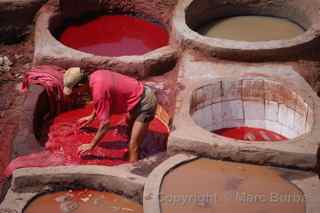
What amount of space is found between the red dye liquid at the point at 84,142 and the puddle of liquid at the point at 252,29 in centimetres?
226

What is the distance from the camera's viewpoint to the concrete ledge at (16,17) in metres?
9.09

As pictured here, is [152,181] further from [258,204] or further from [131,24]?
[131,24]

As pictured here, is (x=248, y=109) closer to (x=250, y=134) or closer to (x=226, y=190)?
(x=250, y=134)

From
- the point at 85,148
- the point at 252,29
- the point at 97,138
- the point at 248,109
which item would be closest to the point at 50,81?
the point at 85,148

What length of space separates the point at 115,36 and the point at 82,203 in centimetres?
394

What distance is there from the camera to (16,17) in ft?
30.2

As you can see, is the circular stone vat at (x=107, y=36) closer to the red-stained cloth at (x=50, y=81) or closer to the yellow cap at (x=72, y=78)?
the red-stained cloth at (x=50, y=81)

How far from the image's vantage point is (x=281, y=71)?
7520 millimetres

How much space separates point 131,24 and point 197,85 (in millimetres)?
2922

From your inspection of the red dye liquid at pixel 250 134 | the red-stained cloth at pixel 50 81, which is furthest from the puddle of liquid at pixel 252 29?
the red-stained cloth at pixel 50 81

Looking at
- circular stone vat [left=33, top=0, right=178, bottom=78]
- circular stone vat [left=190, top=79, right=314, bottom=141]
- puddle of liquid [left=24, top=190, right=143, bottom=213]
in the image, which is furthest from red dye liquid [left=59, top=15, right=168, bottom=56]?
puddle of liquid [left=24, top=190, right=143, bottom=213]

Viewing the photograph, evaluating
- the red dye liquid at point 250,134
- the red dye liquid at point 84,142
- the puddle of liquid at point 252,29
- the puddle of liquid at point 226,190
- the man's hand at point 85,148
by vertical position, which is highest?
the puddle of liquid at point 252,29

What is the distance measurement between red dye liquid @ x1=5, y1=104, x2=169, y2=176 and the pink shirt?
0.74 m

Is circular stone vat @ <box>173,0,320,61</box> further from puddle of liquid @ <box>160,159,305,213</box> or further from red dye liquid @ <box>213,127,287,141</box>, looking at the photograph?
puddle of liquid @ <box>160,159,305,213</box>
